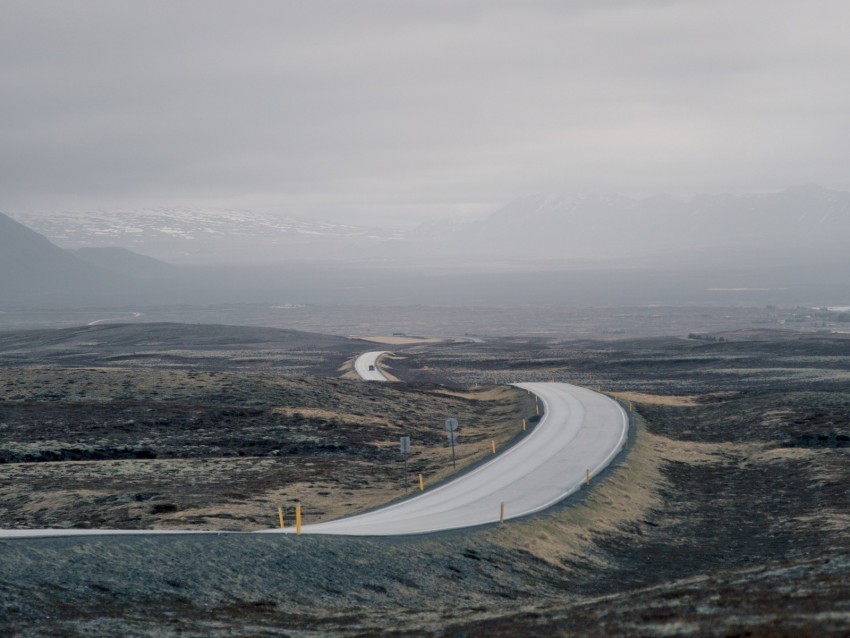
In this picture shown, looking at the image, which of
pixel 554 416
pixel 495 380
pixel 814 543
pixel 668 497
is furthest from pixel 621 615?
pixel 495 380

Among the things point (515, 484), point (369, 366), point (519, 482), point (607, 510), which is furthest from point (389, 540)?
point (369, 366)

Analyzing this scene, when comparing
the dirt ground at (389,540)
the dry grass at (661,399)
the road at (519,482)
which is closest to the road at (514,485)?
the road at (519,482)

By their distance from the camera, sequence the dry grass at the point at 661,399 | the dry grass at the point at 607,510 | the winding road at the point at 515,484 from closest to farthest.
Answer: the dry grass at the point at 607,510 < the winding road at the point at 515,484 < the dry grass at the point at 661,399

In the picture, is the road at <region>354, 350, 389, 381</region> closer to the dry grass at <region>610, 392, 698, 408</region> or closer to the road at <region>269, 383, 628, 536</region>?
the dry grass at <region>610, 392, 698, 408</region>

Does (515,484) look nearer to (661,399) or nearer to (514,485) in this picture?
(514,485)

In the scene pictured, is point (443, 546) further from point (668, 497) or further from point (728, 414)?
point (728, 414)

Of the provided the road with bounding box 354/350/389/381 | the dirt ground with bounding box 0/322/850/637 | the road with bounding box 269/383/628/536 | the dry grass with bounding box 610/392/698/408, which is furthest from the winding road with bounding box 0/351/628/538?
the road with bounding box 354/350/389/381

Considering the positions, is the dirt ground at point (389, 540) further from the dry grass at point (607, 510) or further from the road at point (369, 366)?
the road at point (369, 366)
